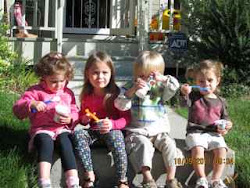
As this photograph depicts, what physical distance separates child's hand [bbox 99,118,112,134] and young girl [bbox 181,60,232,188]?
70 centimetres

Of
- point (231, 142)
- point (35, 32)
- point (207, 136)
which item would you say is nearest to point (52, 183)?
point (207, 136)

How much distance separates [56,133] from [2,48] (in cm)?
372

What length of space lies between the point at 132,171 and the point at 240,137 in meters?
1.64

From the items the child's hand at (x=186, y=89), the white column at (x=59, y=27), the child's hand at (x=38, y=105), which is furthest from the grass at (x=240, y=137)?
the white column at (x=59, y=27)

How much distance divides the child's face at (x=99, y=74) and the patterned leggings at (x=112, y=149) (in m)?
0.41

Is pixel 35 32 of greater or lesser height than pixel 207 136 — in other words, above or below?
above

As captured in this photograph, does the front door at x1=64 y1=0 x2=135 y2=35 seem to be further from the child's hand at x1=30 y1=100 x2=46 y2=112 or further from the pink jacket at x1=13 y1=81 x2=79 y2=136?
the child's hand at x1=30 y1=100 x2=46 y2=112

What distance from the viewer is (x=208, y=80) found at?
4.31 metres

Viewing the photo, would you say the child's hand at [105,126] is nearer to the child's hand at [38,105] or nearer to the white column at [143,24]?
the child's hand at [38,105]

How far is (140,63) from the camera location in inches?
161

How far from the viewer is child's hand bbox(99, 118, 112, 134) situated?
3858 millimetres

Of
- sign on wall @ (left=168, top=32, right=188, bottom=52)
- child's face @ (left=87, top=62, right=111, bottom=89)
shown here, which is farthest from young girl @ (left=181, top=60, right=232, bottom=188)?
sign on wall @ (left=168, top=32, right=188, bottom=52)

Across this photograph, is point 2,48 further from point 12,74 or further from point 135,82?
point 135,82

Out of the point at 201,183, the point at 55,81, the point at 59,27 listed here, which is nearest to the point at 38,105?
the point at 55,81
